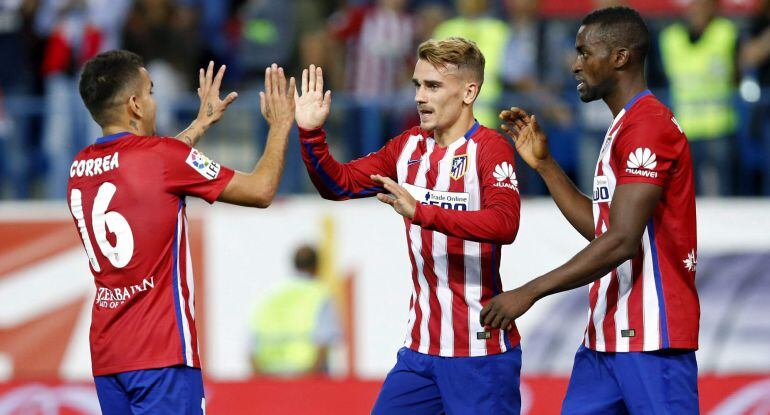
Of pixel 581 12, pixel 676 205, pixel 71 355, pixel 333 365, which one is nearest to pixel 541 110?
pixel 581 12

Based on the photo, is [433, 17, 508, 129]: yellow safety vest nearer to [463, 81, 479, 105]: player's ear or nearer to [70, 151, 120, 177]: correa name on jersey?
[463, 81, 479, 105]: player's ear

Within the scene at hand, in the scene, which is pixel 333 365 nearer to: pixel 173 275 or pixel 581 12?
pixel 581 12

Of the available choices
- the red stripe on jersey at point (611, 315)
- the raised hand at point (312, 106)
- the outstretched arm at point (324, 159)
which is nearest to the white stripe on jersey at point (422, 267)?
the outstretched arm at point (324, 159)

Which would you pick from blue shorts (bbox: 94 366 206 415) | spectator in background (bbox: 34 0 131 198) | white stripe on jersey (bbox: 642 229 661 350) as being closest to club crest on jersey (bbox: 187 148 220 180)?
blue shorts (bbox: 94 366 206 415)

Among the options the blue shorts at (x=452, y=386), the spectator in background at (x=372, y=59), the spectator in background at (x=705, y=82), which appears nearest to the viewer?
the blue shorts at (x=452, y=386)

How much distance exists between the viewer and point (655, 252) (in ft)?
18.6

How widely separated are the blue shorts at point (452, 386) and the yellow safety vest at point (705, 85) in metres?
6.05

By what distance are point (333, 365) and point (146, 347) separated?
19.4 ft

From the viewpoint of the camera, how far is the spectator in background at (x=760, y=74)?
11.6 m

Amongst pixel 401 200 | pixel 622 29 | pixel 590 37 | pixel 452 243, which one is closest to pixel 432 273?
pixel 452 243

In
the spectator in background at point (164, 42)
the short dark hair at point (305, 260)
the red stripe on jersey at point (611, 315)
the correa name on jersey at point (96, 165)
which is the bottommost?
the red stripe on jersey at point (611, 315)

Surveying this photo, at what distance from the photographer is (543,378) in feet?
28.5

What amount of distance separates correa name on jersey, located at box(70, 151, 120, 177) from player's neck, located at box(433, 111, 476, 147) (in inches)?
64.5

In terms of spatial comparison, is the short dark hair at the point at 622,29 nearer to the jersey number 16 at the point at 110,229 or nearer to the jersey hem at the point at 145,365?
the jersey number 16 at the point at 110,229
